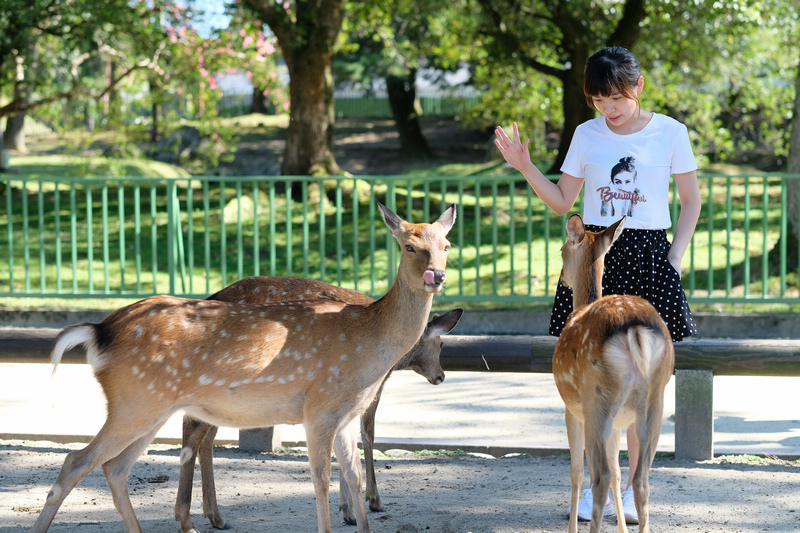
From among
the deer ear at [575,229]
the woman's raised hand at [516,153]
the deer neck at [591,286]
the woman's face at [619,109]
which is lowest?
the deer neck at [591,286]

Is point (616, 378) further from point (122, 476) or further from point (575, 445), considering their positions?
point (122, 476)

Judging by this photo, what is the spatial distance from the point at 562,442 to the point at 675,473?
96 cm

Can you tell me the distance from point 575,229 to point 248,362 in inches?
62.3

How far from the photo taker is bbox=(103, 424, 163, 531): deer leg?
4.06m

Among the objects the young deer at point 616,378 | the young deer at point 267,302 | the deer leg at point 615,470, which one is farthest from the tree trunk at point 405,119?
the young deer at point 616,378

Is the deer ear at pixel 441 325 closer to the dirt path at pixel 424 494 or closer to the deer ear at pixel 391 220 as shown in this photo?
the dirt path at pixel 424 494

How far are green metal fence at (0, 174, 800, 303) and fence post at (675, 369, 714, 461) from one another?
3.72 m

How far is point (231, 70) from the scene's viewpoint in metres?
15.7

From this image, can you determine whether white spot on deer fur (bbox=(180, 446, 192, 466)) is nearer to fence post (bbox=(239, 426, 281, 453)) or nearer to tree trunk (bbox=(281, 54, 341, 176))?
fence post (bbox=(239, 426, 281, 453))

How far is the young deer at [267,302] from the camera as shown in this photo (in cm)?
449

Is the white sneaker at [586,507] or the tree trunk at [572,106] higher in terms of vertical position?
the tree trunk at [572,106]

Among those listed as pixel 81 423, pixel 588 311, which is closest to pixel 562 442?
pixel 588 311

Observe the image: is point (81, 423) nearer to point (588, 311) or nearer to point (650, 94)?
point (588, 311)

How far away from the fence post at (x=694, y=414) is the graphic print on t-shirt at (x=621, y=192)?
197 cm
